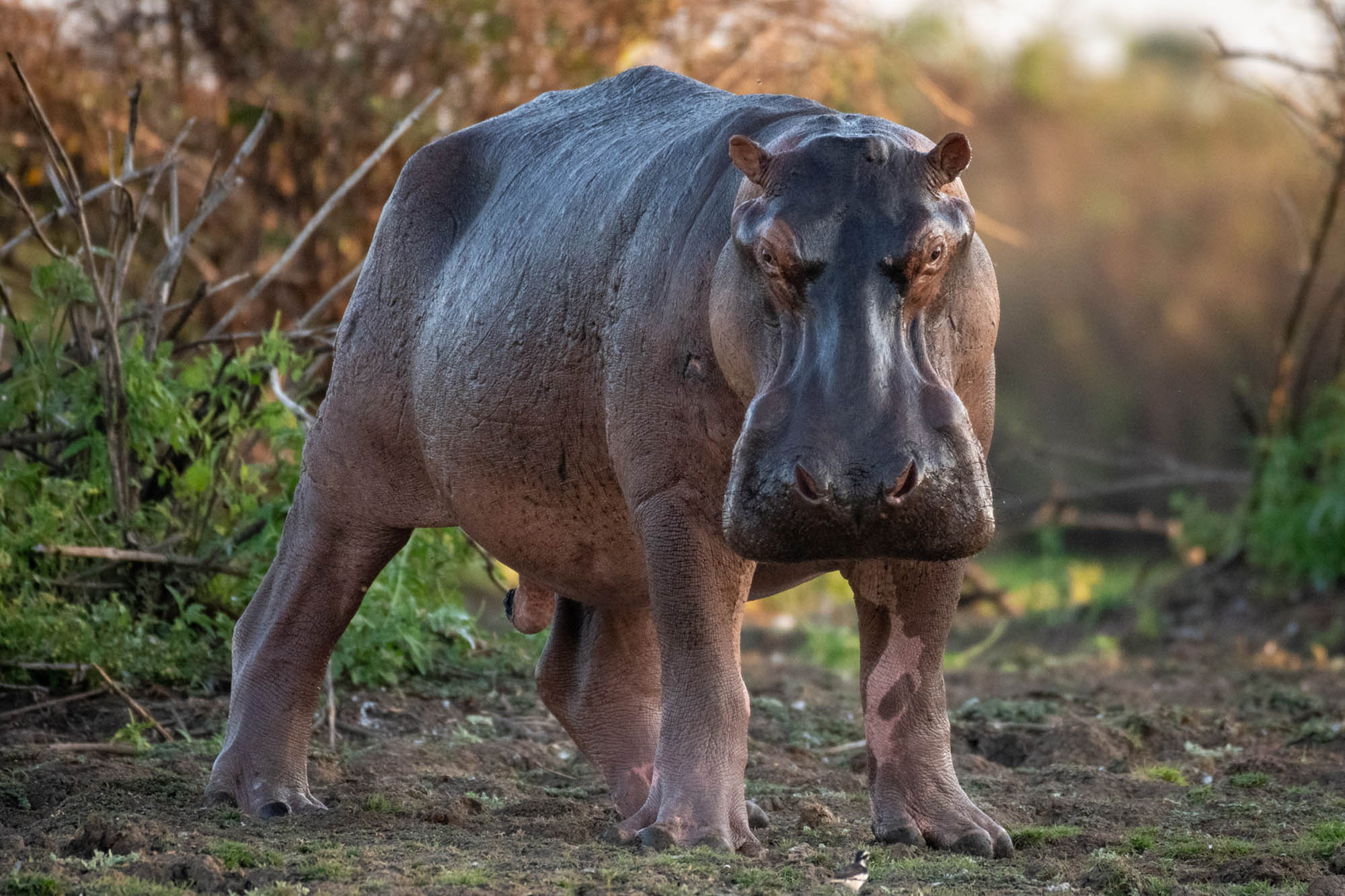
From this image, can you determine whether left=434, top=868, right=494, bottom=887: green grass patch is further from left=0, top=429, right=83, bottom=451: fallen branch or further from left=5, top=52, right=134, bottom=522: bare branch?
left=0, top=429, right=83, bottom=451: fallen branch

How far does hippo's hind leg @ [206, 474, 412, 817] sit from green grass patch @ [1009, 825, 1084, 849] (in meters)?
1.77

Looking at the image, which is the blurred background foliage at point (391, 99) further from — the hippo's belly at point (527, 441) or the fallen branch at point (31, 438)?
the hippo's belly at point (527, 441)

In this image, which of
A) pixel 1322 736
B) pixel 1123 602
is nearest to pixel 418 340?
pixel 1322 736

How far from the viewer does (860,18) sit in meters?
9.55

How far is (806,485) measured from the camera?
2922mm

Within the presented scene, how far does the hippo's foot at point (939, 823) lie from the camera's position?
3500 millimetres

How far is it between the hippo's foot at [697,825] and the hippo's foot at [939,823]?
1.10 ft

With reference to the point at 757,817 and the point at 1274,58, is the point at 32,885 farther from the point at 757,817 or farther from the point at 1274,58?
the point at 1274,58

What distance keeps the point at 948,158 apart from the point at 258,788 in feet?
7.65

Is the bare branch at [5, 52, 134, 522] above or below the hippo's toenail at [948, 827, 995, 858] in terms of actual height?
above

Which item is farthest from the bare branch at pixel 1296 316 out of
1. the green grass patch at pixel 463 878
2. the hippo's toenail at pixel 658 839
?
the green grass patch at pixel 463 878

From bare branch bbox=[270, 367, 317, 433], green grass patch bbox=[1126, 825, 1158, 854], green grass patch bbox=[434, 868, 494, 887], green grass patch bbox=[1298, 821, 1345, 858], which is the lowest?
green grass patch bbox=[1126, 825, 1158, 854]

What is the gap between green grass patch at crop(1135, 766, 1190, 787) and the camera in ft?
15.0

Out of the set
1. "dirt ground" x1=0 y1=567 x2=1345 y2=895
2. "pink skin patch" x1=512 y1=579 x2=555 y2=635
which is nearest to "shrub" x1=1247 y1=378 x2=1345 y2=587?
"dirt ground" x1=0 y1=567 x2=1345 y2=895
